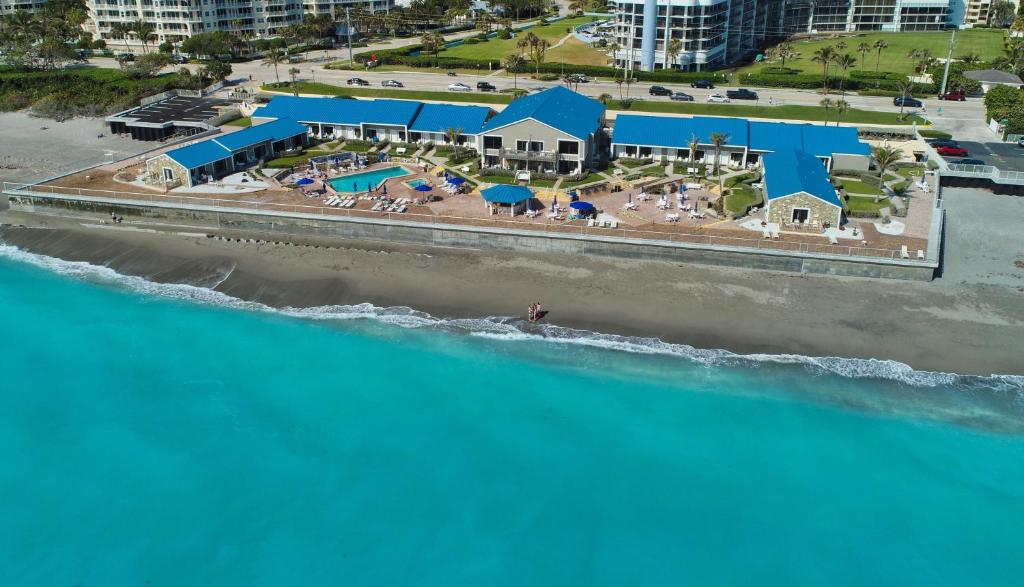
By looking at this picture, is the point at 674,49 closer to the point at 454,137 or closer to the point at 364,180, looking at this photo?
the point at 454,137

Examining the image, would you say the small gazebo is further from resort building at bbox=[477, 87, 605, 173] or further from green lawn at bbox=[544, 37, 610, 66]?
green lawn at bbox=[544, 37, 610, 66]

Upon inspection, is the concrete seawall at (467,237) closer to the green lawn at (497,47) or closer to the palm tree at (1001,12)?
the green lawn at (497,47)

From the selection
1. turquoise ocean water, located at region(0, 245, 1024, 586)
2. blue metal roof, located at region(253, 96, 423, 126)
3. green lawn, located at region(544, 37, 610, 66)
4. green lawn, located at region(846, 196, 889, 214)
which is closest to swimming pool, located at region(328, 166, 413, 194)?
blue metal roof, located at region(253, 96, 423, 126)

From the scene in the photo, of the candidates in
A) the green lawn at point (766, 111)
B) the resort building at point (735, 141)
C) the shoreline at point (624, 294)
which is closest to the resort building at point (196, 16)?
the green lawn at point (766, 111)

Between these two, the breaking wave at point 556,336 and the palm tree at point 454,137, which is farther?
the palm tree at point 454,137

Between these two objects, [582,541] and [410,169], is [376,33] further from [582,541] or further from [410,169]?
[582,541]

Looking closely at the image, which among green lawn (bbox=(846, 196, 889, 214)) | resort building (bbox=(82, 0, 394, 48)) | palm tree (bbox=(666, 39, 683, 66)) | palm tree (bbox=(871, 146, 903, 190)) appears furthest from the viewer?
resort building (bbox=(82, 0, 394, 48))

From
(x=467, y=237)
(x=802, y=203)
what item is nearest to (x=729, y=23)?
(x=802, y=203)
